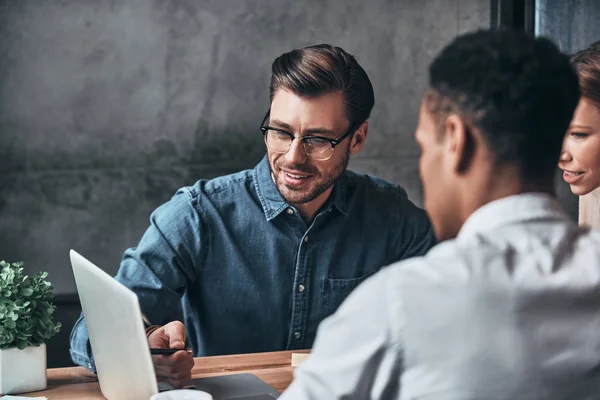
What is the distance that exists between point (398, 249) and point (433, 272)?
4.92 ft

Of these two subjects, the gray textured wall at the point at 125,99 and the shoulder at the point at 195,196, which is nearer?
the shoulder at the point at 195,196

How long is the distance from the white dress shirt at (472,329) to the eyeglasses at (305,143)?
4.05 feet

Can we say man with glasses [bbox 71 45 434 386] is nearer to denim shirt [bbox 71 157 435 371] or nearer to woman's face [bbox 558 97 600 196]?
denim shirt [bbox 71 157 435 371]

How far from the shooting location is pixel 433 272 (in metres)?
0.97

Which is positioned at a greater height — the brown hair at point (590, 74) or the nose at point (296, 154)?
the brown hair at point (590, 74)

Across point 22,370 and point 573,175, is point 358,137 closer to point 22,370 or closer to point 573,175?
point 573,175

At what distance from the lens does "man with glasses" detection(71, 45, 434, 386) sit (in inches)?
88.0

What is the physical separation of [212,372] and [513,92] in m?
1.16

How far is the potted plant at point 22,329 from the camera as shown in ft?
5.62

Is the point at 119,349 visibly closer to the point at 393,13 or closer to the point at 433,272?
the point at 433,272

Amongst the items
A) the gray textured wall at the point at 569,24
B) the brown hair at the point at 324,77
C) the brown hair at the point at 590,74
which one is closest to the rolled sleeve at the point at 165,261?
the brown hair at the point at 324,77

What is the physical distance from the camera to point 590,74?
7.59 feet

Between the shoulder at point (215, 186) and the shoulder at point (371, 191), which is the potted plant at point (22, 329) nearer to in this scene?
the shoulder at point (215, 186)

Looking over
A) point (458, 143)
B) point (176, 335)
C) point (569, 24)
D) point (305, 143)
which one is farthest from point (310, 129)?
point (569, 24)
